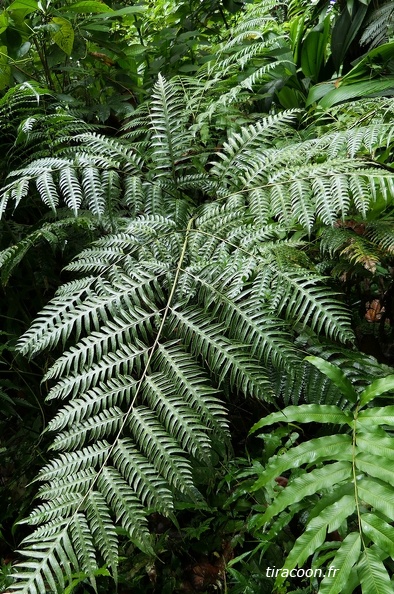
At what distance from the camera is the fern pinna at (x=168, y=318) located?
1100 millimetres

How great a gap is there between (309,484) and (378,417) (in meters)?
0.19

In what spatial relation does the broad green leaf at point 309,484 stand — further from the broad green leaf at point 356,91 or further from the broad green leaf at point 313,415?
the broad green leaf at point 356,91

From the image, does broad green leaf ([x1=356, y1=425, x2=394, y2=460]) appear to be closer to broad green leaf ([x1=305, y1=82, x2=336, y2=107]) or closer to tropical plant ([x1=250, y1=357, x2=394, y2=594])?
tropical plant ([x1=250, y1=357, x2=394, y2=594])

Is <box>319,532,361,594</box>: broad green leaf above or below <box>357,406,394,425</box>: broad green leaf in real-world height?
below

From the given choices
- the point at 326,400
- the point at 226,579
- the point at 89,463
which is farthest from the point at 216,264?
the point at 226,579

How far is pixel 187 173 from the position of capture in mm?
1898

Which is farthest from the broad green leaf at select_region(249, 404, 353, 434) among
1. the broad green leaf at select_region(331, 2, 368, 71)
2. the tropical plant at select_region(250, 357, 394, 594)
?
the broad green leaf at select_region(331, 2, 368, 71)

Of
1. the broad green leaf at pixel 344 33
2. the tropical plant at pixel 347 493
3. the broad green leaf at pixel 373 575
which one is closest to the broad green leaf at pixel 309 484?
the tropical plant at pixel 347 493

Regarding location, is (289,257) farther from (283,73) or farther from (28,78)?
(283,73)

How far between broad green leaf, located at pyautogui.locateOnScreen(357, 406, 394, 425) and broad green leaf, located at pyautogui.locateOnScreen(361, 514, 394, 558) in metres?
0.18

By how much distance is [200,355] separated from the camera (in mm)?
1393

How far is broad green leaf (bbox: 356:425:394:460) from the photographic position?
97 centimetres

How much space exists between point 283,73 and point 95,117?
0.96m

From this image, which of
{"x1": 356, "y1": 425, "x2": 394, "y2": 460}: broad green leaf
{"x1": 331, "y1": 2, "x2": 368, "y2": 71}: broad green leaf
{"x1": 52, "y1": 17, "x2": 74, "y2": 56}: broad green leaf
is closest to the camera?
{"x1": 356, "y1": 425, "x2": 394, "y2": 460}: broad green leaf
